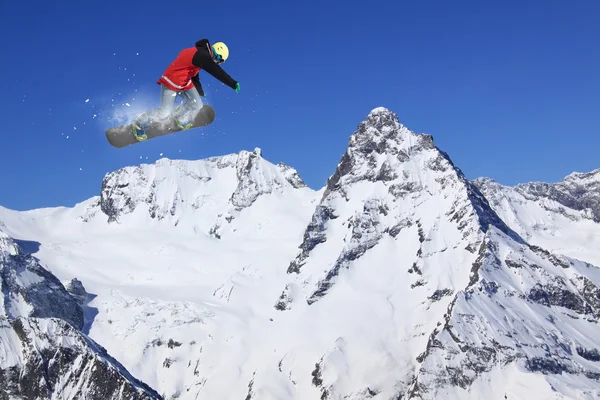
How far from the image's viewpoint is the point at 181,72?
90.7 feet

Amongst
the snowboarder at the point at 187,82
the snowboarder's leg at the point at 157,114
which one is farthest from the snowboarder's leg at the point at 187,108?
the snowboarder's leg at the point at 157,114

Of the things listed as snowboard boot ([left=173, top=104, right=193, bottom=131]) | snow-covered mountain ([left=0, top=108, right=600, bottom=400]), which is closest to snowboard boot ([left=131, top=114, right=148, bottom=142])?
snowboard boot ([left=173, top=104, right=193, bottom=131])

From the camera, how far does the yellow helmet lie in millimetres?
25781

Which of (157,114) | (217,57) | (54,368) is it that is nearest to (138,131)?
(157,114)

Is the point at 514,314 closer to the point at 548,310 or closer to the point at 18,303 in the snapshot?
the point at 548,310

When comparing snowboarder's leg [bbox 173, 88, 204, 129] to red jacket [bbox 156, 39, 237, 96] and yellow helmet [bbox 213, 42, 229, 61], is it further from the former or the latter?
yellow helmet [bbox 213, 42, 229, 61]

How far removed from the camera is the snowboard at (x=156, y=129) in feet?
99.6

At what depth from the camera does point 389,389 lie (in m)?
155

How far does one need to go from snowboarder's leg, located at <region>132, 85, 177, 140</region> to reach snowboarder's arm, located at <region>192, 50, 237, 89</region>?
3.69 meters

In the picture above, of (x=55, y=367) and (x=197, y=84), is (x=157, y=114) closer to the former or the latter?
(x=197, y=84)

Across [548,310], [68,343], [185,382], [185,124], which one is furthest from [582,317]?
[185,124]

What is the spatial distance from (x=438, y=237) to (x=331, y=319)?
41.6 metres

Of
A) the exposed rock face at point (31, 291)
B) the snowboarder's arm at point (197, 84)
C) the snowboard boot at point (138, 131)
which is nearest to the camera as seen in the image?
the snowboarder's arm at point (197, 84)

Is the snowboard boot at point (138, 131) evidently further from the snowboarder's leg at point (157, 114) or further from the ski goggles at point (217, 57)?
the ski goggles at point (217, 57)
